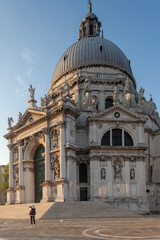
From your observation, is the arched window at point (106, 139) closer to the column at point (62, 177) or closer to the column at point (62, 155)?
the column at point (62, 177)

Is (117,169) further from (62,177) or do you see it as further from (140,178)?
(62,177)

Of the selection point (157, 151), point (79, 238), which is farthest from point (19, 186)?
point (79, 238)

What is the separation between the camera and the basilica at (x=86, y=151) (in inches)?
1497

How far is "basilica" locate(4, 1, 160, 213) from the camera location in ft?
125

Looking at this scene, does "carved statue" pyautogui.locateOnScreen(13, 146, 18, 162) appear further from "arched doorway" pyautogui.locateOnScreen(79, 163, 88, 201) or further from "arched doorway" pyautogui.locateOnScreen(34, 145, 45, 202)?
"arched doorway" pyautogui.locateOnScreen(79, 163, 88, 201)

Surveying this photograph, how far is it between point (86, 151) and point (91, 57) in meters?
19.6

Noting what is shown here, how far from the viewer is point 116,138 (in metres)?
40.7

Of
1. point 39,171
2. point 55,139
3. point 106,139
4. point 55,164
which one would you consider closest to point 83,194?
point 55,164

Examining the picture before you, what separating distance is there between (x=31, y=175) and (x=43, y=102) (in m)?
10.7

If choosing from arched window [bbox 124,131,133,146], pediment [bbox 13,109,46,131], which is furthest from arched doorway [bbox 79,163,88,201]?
pediment [bbox 13,109,46,131]

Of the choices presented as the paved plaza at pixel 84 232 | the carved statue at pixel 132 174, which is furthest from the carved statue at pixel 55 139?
the paved plaza at pixel 84 232

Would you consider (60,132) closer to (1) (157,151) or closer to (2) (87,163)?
(2) (87,163)

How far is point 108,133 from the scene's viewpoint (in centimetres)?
4062

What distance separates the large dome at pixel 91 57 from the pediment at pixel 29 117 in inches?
499
